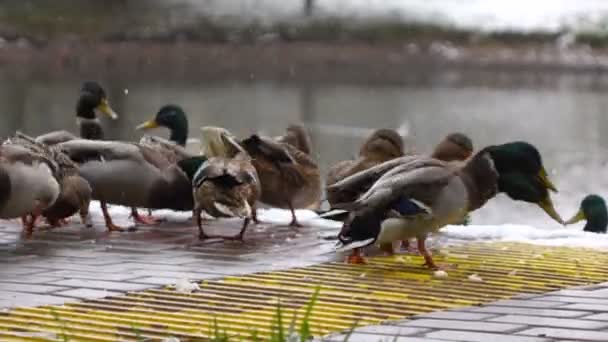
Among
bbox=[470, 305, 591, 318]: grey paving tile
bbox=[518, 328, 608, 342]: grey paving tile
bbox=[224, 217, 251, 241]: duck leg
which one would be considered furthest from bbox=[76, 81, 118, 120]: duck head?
bbox=[518, 328, 608, 342]: grey paving tile

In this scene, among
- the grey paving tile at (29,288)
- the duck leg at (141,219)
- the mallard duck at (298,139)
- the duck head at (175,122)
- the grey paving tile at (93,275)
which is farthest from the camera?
the duck head at (175,122)

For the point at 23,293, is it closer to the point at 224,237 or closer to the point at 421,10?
the point at 224,237

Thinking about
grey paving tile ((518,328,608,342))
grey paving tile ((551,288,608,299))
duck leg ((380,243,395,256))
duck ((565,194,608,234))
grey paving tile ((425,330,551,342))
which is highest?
→ grey paving tile ((425,330,551,342))

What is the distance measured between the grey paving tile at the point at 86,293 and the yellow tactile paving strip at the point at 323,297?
74mm

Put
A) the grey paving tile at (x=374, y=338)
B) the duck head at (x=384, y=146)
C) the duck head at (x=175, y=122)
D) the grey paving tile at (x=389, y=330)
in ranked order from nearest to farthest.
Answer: the grey paving tile at (x=374, y=338) → the grey paving tile at (x=389, y=330) → the duck head at (x=384, y=146) → the duck head at (x=175, y=122)

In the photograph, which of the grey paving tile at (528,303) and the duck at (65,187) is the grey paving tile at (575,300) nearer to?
the grey paving tile at (528,303)

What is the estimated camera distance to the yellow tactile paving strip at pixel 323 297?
4.86m

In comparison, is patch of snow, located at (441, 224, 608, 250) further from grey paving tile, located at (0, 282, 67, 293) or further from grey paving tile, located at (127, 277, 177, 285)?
grey paving tile, located at (0, 282, 67, 293)

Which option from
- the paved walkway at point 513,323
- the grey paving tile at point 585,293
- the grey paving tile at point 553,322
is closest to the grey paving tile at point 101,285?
the paved walkway at point 513,323

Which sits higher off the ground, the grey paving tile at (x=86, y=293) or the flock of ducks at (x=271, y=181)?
the flock of ducks at (x=271, y=181)

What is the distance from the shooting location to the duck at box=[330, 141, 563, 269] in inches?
241

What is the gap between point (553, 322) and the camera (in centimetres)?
498

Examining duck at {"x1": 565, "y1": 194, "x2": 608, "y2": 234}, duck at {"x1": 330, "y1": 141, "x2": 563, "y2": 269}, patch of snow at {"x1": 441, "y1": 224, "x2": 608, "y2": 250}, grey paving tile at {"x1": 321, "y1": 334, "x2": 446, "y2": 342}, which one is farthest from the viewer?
duck at {"x1": 565, "y1": 194, "x2": 608, "y2": 234}

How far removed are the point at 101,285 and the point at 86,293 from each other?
0.60ft
